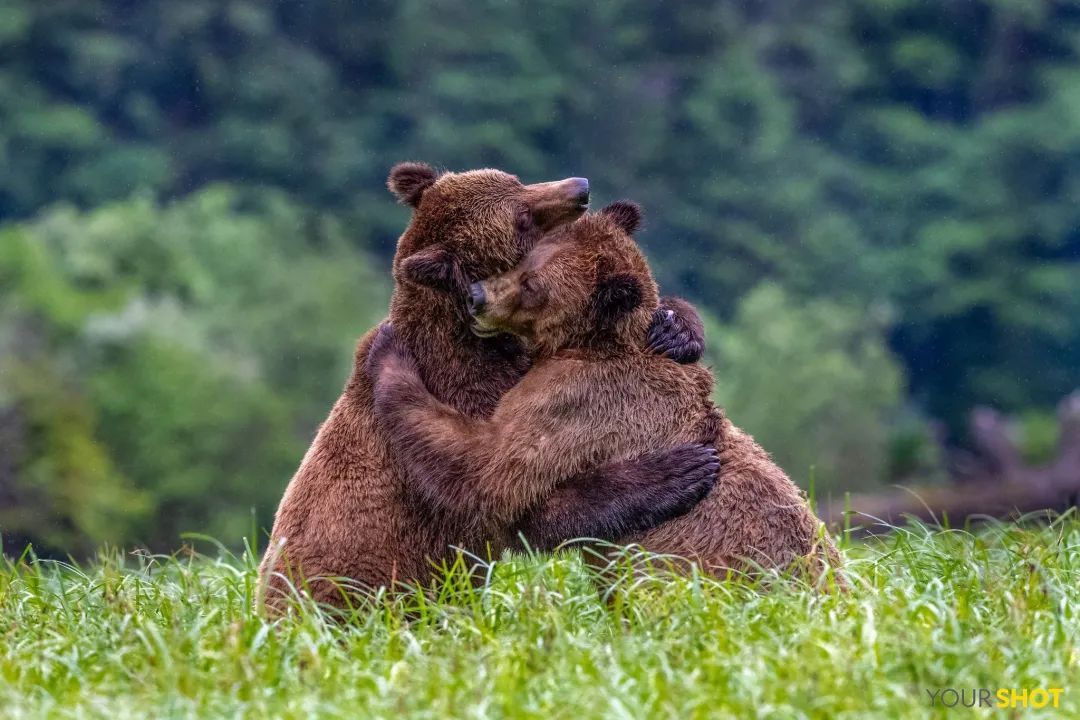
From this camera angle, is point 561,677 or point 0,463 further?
point 0,463

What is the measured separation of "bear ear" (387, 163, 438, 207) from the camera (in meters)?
4.60

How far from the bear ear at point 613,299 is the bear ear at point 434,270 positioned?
0.43 m

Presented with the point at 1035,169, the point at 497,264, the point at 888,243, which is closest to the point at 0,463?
the point at 497,264

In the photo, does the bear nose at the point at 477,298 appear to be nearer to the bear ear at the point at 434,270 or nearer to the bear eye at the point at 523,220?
the bear ear at the point at 434,270

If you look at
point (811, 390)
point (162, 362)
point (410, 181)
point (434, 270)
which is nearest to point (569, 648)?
point (434, 270)

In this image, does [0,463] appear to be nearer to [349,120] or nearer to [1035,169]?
[349,120]

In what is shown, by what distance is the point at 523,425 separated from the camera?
4207 millimetres

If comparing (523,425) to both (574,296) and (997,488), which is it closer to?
(574,296)

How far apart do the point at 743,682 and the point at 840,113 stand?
99.2 feet

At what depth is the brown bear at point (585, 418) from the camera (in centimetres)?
418

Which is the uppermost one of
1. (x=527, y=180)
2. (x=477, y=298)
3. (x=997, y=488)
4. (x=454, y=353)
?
(x=477, y=298)

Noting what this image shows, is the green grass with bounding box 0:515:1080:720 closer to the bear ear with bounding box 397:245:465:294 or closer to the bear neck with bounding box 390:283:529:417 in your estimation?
the bear neck with bounding box 390:283:529:417

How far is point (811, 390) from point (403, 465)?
19378 mm

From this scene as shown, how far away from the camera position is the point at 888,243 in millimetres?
30938
